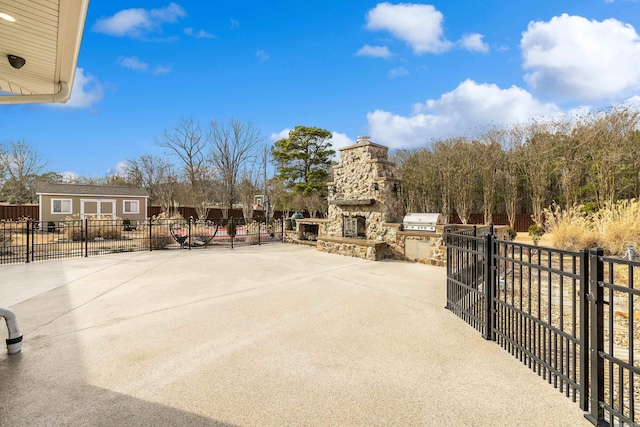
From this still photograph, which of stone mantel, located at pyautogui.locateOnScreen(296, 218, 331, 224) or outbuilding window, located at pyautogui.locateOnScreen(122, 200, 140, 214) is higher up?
outbuilding window, located at pyautogui.locateOnScreen(122, 200, 140, 214)

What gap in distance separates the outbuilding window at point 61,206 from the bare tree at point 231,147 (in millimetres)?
9619

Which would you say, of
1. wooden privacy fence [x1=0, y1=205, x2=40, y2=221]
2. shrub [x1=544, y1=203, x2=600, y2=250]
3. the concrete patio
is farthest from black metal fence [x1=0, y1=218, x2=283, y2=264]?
shrub [x1=544, y1=203, x2=600, y2=250]

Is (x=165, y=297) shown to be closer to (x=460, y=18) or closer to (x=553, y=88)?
(x=460, y=18)

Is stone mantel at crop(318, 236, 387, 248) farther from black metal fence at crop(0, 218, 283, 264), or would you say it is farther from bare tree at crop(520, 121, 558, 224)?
bare tree at crop(520, 121, 558, 224)

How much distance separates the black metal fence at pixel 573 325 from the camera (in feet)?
6.31

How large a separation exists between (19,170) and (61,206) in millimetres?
13109

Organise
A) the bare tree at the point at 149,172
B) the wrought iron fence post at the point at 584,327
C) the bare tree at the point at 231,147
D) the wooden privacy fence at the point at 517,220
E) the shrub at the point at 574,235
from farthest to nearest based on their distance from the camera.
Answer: the bare tree at the point at 149,172 → the bare tree at the point at 231,147 → the wooden privacy fence at the point at 517,220 → the shrub at the point at 574,235 → the wrought iron fence post at the point at 584,327

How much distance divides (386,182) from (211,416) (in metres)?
8.02

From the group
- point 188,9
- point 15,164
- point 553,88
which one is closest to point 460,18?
point 553,88

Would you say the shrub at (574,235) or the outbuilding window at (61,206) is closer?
the shrub at (574,235)

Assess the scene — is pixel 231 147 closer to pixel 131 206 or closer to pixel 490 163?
pixel 131 206

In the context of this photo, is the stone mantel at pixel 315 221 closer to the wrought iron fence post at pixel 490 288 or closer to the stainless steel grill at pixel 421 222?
the stainless steel grill at pixel 421 222

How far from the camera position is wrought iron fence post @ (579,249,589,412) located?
2.11 metres

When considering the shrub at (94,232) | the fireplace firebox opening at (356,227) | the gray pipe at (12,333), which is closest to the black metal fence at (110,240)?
the shrub at (94,232)
